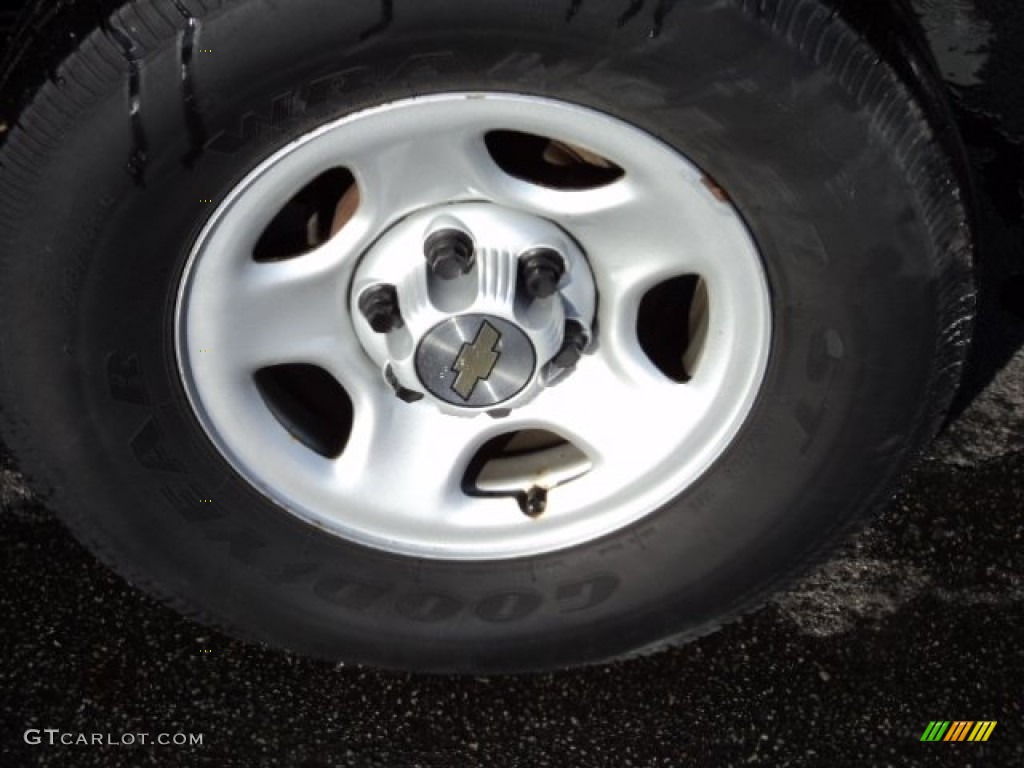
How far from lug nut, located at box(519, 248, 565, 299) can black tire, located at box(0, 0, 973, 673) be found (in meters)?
0.28

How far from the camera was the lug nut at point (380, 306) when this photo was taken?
189cm

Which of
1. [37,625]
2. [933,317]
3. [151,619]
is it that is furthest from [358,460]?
[933,317]

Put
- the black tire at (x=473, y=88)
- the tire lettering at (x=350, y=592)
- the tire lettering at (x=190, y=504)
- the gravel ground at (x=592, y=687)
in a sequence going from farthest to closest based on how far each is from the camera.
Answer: the gravel ground at (x=592, y=687) → the tire lettering at (x=350, y=592) → the tire lettering at (x=190, y=504) → the black tire at (x=473, y=88)

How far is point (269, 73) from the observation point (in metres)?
1.59

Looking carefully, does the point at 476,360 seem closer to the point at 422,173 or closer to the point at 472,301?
the point at 472,301

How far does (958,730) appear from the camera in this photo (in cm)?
219

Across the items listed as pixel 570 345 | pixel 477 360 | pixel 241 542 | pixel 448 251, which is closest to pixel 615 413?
pixel 570 345

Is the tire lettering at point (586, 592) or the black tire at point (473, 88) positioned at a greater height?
the black tire at point (473, 88)

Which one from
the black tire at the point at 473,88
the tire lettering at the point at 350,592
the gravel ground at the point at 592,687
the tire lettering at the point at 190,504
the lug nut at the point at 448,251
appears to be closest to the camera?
the black tire at the point at 473,88

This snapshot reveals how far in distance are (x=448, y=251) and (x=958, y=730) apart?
3.87 ft

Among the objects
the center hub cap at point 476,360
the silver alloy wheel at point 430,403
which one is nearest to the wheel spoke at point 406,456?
the silver alloy wheel at point 430,403

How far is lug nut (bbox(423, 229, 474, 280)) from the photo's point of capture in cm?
183

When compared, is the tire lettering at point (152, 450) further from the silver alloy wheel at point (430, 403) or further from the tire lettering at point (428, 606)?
the tire lettering at point (428, 606)

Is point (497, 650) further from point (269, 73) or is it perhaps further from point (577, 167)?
point (269, 73)
